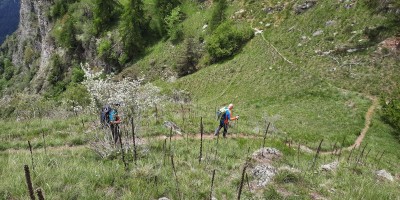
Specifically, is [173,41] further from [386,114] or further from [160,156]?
[160,156]

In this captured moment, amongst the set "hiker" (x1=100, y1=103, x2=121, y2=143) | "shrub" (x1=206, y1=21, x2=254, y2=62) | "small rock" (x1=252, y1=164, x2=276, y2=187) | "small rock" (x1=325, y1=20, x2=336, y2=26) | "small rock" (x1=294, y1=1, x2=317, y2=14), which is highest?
"small rock" (x1=294, y1=1, x2=317, y2=14)

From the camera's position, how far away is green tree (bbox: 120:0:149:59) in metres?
63.1

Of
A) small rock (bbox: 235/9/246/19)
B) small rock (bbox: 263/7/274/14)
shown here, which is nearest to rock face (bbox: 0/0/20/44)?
small rock (bbox: 235/9/246/19)

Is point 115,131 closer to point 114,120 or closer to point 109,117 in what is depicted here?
point 114,120

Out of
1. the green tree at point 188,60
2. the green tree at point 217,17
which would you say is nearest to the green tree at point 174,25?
the green tree at point 188,60

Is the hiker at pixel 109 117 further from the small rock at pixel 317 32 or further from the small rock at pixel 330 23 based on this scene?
the small rock at pixel 330 23

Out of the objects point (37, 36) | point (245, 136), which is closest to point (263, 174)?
point (245, 136)

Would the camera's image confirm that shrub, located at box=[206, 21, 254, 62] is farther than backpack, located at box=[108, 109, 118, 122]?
Yes

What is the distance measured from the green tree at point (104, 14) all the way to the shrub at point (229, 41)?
32880 millimetres

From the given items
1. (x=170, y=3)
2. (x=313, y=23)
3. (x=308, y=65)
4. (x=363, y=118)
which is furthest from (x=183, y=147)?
(x=170, y=3)

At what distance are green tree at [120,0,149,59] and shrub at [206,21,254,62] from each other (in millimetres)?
19276

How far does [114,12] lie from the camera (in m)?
73.9

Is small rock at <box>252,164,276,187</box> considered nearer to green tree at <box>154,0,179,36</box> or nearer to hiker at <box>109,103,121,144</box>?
hiker at <box>109,103,121,144</box>

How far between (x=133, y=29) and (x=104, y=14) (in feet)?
43.2
